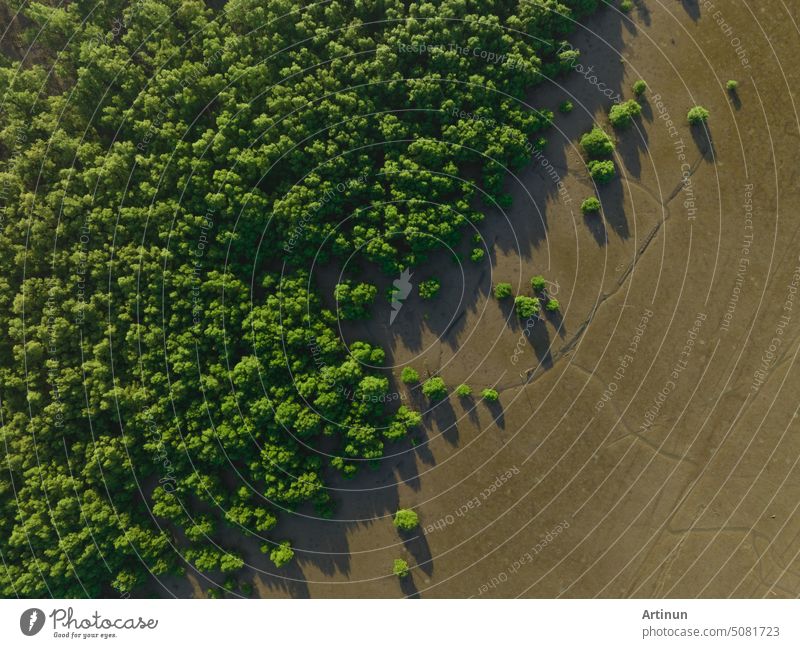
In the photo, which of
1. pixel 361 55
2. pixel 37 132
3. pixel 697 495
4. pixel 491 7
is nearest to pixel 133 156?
pixel 37 132

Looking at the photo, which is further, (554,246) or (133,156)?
(554,246)

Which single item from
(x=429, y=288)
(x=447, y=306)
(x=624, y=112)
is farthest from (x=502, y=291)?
(x=624, y=112)

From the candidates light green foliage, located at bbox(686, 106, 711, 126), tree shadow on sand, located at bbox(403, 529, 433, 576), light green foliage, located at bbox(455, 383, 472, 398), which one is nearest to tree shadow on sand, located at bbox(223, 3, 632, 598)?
tree shadow on sand, located at bbox(403, 529, 433, 576)

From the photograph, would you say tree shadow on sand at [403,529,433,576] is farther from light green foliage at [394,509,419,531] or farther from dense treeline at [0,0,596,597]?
dense treeline at [0,0,596,597]

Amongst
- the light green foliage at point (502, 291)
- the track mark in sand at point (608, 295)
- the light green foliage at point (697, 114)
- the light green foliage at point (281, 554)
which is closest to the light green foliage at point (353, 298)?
the light green foliage at point (502, 291)

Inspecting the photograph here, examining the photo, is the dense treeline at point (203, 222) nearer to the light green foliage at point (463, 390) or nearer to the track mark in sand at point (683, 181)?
the light green foliage at point (463, 390)

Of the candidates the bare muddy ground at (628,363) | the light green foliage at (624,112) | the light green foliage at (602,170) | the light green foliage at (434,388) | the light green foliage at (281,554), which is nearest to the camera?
the light green foliage at (281,554)

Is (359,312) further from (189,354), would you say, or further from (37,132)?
(37,132)
